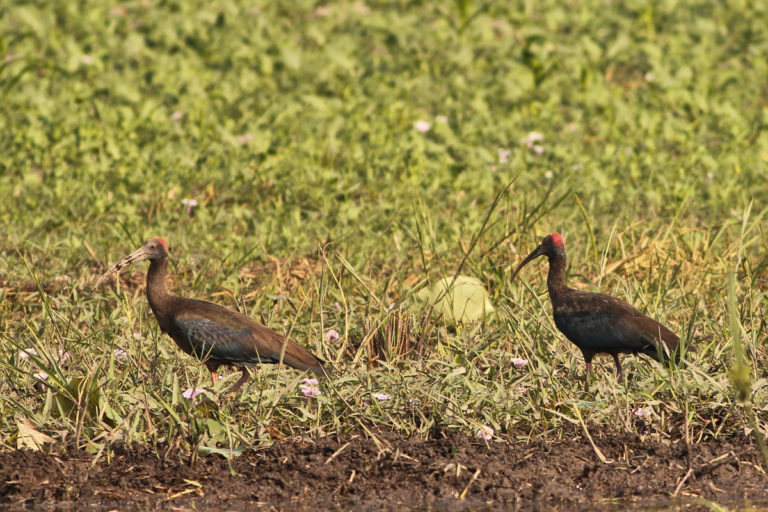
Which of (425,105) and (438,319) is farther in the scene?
(425,105)

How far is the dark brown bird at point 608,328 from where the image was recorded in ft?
20.3

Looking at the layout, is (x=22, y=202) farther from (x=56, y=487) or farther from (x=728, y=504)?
(x=728, y=504)

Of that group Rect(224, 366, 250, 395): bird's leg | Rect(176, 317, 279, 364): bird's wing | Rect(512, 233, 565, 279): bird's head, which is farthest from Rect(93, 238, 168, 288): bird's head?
Rect(512, 233, 565, 279): bird's head

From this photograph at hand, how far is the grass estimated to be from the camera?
19.5 feet

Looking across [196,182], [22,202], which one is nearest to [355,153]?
[196,182]

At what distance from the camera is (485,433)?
574 centimetres

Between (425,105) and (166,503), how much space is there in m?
6.99

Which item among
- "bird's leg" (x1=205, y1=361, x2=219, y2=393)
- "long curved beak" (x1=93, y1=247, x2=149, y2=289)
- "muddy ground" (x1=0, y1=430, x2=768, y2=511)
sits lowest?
"bird's leg" (x1=205, y1=361, x2=219, y2=393)

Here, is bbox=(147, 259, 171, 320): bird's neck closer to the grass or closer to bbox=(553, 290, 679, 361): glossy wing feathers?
the grass

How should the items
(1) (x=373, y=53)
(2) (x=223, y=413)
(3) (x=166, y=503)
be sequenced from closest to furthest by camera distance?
1. (3) (x=166, y=503)
2. (2) (x=223, y=413)
3. (1) (x=373, y=53)

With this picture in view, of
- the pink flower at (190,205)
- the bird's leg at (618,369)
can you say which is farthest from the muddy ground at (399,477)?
the pink flower at (190,205)

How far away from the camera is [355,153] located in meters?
10.4

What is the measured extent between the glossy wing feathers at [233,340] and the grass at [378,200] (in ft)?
0.39

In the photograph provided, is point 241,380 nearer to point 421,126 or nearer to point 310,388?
point 310,388
